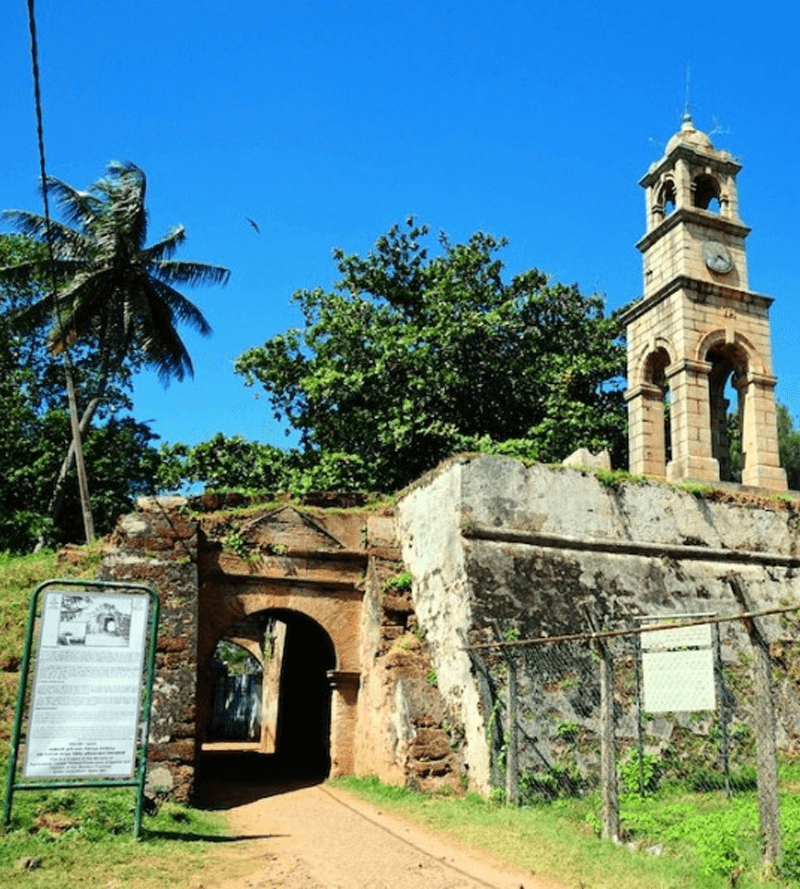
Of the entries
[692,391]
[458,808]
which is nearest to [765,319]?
[692,391]

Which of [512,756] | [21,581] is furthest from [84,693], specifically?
[21,581]

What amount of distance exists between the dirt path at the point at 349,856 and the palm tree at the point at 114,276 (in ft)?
48.7

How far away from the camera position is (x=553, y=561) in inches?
446

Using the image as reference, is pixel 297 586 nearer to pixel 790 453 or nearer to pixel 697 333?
pixel 697 333

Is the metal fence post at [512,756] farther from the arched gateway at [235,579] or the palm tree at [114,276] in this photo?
the palm tree at [114,276]

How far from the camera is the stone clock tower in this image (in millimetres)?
13555

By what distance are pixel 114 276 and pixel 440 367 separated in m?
8.91

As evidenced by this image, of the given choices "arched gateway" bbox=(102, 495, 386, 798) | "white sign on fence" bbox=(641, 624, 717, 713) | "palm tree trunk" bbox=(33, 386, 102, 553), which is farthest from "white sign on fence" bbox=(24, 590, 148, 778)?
"palm tree trunk" bbox=(33, 386, 102, 553)

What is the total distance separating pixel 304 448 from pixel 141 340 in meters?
5.47

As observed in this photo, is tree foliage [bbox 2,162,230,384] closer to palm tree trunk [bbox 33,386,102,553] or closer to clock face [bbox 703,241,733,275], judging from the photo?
palm tree trunk [bbox 33,386,102,553]

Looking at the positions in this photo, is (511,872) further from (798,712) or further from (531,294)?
(531,294)

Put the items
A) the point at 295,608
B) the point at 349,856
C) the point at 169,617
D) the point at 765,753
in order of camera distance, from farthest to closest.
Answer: the point at 295,608
the point at 169,617
the point at 349,856
the point at 765,753

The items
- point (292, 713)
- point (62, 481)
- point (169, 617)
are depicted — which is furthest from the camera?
point (62, 481)

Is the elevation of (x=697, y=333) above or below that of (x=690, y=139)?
below
